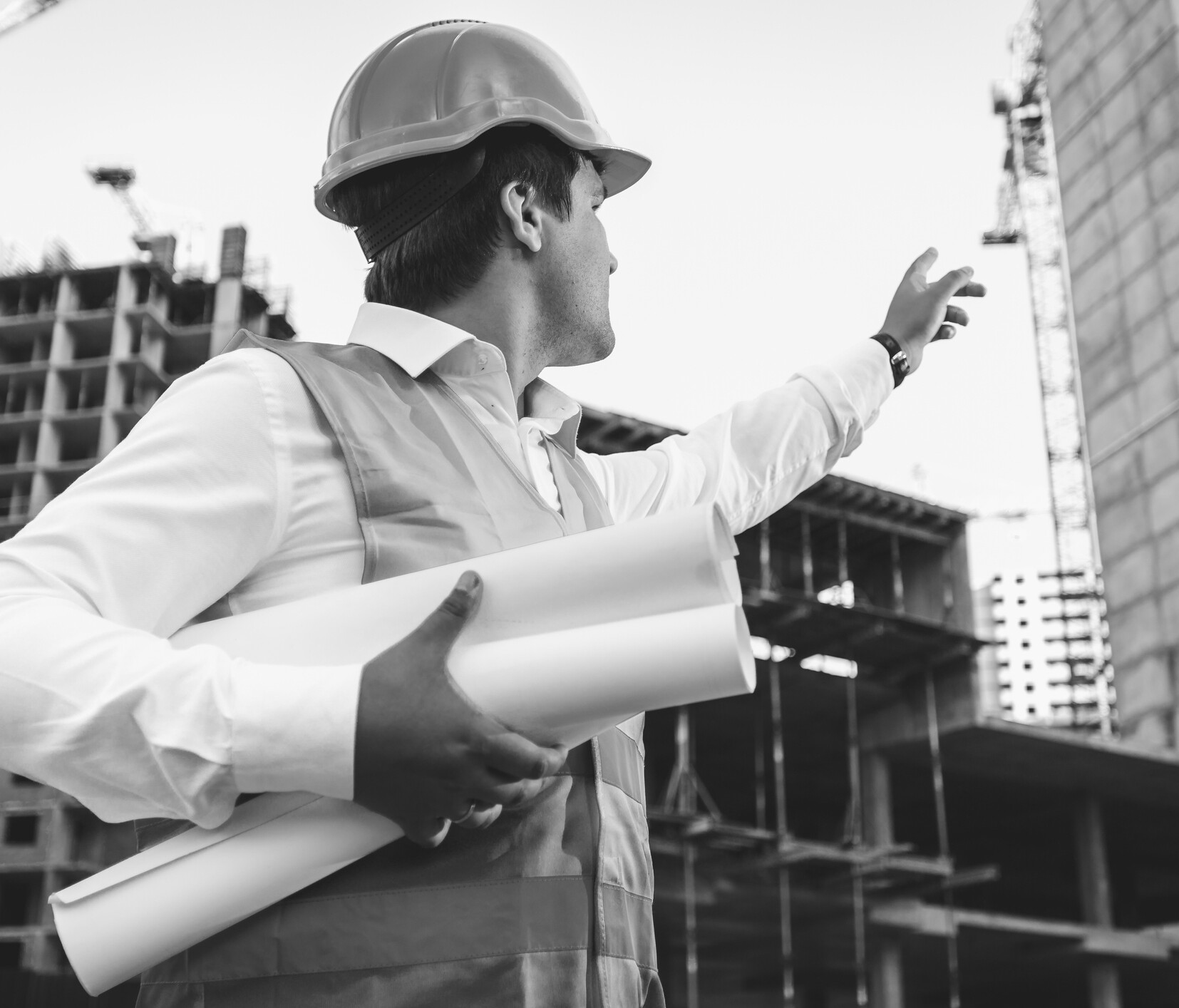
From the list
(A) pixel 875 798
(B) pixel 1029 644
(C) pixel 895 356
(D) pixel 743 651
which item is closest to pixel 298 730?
(D) pixel 743 651

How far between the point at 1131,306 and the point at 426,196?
123ft

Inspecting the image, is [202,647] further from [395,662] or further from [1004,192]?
[1004,192]

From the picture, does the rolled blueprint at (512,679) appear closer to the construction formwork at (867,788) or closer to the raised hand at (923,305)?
the raised hand at (923,305)

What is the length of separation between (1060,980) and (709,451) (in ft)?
118

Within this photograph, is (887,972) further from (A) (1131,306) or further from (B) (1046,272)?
(B) (1046,272)

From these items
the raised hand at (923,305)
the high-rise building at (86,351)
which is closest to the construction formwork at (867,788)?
the raised hand at (923,305)

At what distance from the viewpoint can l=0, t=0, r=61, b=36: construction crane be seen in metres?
59.4

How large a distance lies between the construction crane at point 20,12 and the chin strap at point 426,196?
66214 millimetres

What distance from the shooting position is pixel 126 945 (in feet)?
4.80

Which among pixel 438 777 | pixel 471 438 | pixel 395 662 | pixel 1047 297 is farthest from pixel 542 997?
pixel 1047 297

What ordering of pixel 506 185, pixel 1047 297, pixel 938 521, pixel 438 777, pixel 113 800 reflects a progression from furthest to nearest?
pixel 1047 297 → pixel 938 521 → pixel 506 185 → pixel 113 800 → pixel 438 777

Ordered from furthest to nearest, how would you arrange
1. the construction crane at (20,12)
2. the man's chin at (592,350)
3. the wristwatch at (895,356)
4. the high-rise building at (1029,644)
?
the high-rise building at (1029,644) < the construction crane at (20,12) < the wristwatch at (895,356) < the man's chin at (592,350)

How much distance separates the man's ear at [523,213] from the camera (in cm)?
208

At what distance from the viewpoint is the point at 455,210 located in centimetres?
208
